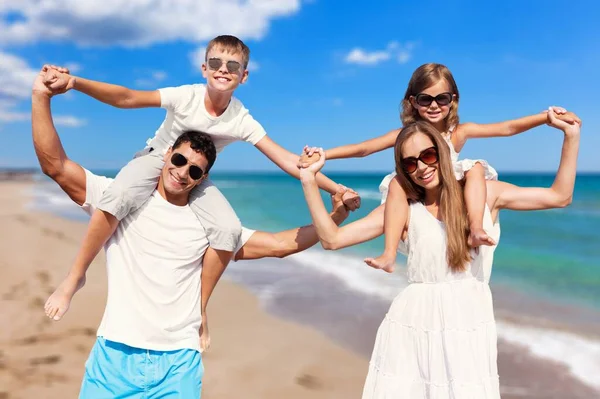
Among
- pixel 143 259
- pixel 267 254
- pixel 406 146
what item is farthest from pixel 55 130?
pixel 406 146

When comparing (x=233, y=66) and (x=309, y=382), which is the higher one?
(x=233, y=66)

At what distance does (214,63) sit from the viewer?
3893 millimetres

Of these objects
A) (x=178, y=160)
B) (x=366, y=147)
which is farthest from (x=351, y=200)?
(x=178, y=160)

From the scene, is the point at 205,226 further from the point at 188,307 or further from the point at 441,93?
the point at 441,93

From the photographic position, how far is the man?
3.04m

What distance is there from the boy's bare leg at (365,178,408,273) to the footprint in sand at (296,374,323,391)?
121 inches

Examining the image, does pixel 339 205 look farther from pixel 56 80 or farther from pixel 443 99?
pixel 56 80

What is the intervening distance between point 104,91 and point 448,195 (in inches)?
79.8

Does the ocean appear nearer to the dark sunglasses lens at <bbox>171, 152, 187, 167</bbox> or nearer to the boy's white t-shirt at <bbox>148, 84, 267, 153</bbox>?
the boy's white t-shirt at <bbox>148, 84, 267, 153</bbox>

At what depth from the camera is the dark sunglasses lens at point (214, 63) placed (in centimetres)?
388

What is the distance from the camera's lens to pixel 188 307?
3.17 meters

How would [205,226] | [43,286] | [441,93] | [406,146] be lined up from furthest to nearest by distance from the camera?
1. [43,286]
2. [441,93]
3. [205,226]
4. [406,146]

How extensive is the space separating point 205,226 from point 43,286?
684 cm

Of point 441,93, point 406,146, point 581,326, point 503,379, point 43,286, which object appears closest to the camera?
point 406,146
